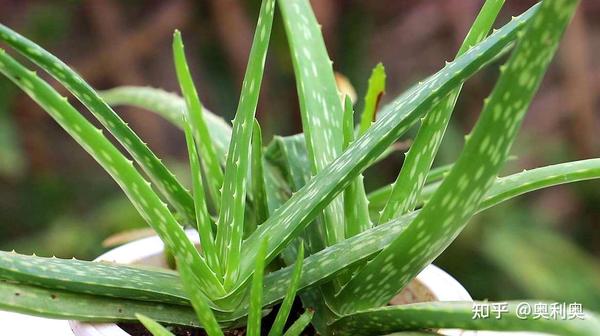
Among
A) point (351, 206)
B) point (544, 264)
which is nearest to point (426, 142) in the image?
point (351, 206)

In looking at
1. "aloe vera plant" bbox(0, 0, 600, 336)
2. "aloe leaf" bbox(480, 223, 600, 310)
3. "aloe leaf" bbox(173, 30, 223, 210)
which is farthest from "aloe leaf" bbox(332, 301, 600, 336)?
"aloe leaf" bbox(480, 223, 600, 310)

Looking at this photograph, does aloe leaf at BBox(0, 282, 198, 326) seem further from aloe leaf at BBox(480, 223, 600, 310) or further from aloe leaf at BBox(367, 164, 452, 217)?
aloe leaf at BBox(480, 223, 600, 310)

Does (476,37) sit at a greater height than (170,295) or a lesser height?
greater

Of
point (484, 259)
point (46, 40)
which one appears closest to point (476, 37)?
point (484, 259)

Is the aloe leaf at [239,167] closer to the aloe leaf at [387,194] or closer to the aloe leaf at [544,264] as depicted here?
the aloe leaf at [387,194]

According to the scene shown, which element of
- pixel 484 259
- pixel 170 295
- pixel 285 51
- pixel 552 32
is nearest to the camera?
pixel 552 32

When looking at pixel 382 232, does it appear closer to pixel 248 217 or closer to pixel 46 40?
pixel 248 217

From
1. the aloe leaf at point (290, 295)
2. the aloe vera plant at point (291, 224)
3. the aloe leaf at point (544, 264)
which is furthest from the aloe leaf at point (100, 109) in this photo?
the aloe leaf at point (544, 264)

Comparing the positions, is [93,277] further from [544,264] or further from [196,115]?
[544,264]
